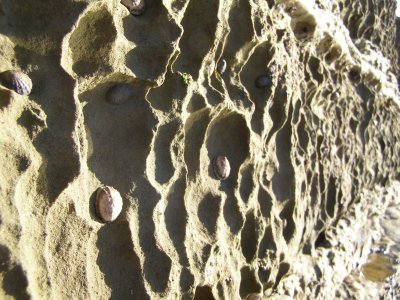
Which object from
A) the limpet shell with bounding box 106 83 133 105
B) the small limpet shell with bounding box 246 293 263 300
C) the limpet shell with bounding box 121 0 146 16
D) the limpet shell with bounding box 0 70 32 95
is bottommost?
the small limpet shell with bounding box 246 293 263 300

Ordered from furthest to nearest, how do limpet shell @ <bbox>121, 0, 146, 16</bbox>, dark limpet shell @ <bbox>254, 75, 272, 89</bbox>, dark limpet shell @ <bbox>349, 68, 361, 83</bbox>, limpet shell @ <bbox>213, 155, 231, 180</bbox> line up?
dark limpet shell @ <bbox>349, 68, 361, 83</bbox> → dark limpet shell @ <bbox>254, 75, 272, 89</bbox> → limpet shell @ <bbox>213, 155, 231, 180</bbox> → limpet shell @ <bbox>121, 0, 146, 16</bbox>

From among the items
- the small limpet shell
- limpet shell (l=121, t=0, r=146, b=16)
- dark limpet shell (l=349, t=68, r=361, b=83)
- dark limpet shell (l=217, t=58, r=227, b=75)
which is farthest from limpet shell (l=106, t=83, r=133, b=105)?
dark limpet shell (l=349, t=68, r=361, b=83)

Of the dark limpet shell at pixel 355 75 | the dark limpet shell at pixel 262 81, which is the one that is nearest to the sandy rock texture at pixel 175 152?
the dark limpet shell at pixel 262 81

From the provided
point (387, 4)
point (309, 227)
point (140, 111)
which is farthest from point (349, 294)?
point (387, 4)

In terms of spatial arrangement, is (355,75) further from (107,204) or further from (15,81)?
(15,81)

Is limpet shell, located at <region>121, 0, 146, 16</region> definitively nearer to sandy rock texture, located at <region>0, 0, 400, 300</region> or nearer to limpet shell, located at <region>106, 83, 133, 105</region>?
sandy rock texture, located at <region>0, 0, 400, 300</region>

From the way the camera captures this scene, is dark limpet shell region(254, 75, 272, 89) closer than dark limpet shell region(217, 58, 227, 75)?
No

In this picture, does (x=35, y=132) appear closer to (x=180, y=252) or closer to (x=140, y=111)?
(x=140, y=111)
